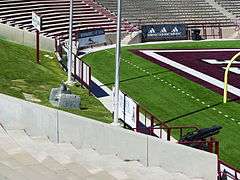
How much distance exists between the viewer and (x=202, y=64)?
34.8m

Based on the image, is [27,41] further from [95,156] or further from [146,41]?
[95,156]

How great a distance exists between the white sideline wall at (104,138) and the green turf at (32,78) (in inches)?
126

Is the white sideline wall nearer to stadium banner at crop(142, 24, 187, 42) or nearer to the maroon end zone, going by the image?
the maroon end zone

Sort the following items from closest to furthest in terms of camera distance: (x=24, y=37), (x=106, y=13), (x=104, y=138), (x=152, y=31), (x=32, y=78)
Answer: (x=104, y=138) → (x=32, y=78) → (x=24, y=37) → (x=152, y=31) → (x=106, y=13)

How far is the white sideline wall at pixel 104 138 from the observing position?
14.2 meters

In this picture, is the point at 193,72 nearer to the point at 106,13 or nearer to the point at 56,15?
the point at 56,15

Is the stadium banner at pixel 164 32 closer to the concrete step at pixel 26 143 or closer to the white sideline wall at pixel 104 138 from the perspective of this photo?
the white sideline wall at pixel 104 138

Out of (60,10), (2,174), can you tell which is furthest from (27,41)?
(2,174)

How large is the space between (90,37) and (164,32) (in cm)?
787

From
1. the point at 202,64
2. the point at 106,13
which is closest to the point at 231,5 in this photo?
the point at 106,13

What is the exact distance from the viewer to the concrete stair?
13.3m

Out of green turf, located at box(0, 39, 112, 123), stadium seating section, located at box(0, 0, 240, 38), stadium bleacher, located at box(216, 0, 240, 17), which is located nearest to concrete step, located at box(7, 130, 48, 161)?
green turf, located at box(0, 39, 112, 123)

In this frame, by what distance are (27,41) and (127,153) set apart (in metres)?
21.1

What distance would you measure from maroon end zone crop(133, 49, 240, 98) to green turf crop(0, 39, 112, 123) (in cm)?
677
